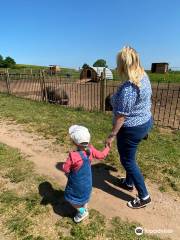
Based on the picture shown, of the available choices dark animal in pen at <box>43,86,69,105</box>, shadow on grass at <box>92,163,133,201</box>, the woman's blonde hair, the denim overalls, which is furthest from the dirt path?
dark animal in pen at <box>43,86,69,105</box>

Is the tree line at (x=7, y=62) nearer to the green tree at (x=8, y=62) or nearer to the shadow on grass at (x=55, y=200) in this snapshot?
the green tree at (x=8, y=62)

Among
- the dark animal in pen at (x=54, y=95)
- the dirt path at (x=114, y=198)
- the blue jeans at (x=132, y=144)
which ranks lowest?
the dirt path at (x=114, y=198)

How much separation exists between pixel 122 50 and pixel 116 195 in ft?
6.62

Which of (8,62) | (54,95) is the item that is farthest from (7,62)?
(54,95)

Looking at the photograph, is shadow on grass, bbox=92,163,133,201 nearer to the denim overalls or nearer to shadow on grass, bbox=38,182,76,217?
shadow on grass, bbox=38,182,76,217

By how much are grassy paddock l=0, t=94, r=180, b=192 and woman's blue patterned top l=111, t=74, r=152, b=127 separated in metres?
1.43

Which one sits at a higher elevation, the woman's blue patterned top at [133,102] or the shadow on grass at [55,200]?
the woman's blue patterned top at [133,102]

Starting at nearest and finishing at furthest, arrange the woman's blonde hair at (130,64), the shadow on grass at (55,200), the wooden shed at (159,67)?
the woman's blonde hair at (130,64), the shadow on grass at (55,200), the wooden shed at (159,67)


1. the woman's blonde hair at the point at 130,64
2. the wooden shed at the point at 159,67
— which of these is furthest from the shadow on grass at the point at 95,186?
the wooden shed at the point at 159,67

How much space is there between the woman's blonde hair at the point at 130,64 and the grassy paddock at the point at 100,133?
1904 mm

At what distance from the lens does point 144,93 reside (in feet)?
8.95

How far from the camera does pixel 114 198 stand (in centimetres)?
345

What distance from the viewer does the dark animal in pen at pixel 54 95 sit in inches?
416

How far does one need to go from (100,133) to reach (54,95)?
16.9 feet
